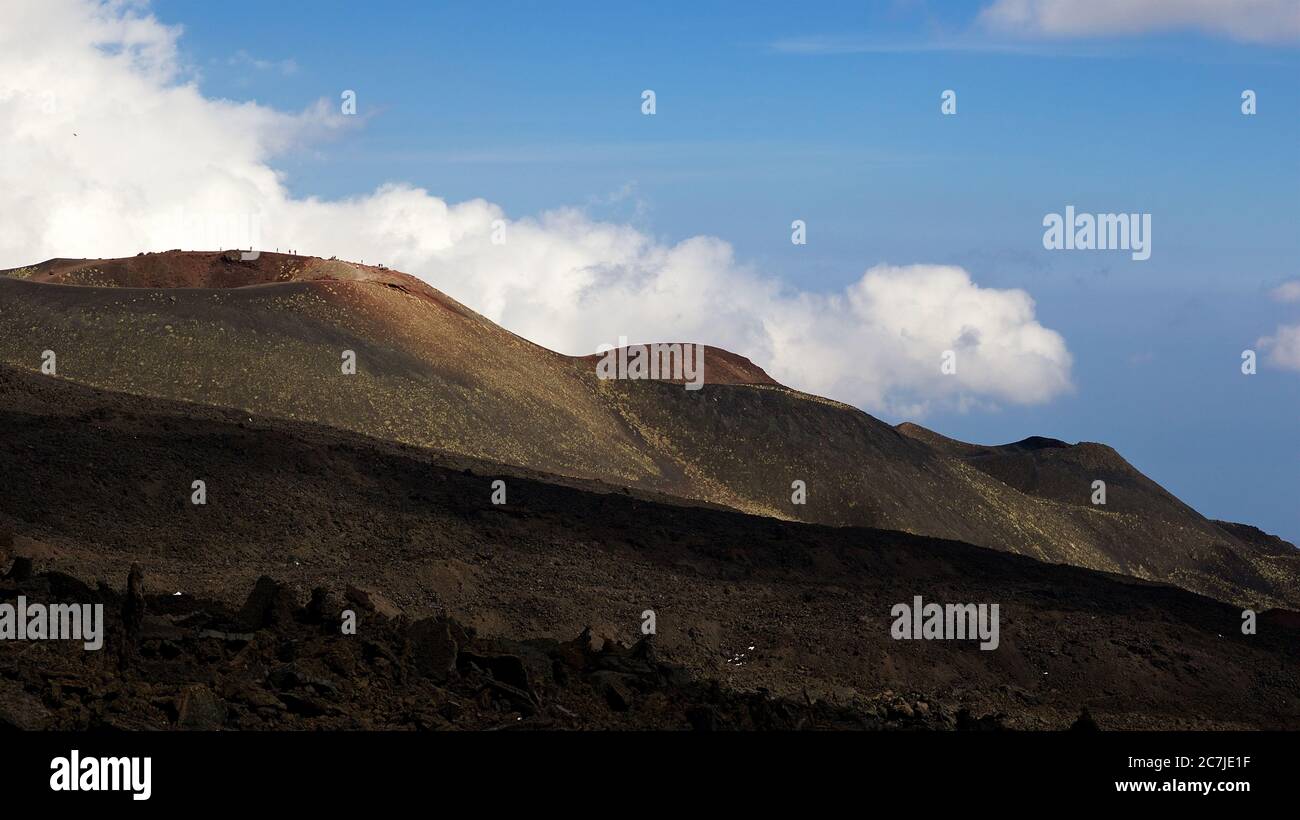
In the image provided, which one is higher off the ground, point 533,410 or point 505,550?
point 533,410

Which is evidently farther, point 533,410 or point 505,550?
point 533,410

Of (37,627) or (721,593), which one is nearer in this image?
(37,627)

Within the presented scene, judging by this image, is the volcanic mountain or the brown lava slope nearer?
the brown lava slope

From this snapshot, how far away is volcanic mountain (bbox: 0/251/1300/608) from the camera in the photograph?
4266 cm

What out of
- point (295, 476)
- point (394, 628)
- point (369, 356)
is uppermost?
point (369, 356)

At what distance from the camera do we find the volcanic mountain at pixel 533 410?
4266 centimetres

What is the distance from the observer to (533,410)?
48.2 metres

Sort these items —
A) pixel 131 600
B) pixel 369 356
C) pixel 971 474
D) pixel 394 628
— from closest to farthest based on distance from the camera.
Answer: pixel 131 600 → pixel 394 628 → pixel 369 356 → pixel 971 474
